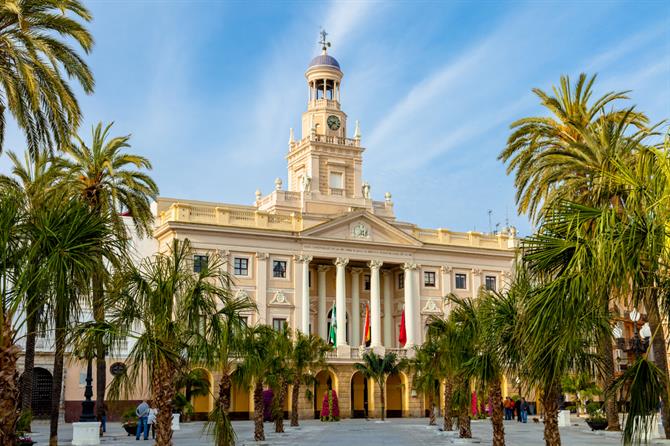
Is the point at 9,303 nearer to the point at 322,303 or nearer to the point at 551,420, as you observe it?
the point at 551,420

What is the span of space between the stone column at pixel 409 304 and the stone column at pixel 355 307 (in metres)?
3.98

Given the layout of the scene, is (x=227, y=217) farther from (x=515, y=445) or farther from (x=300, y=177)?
(x=515, y=445)

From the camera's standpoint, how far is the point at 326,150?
7006 cm

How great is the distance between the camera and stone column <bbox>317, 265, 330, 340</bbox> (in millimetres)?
65625

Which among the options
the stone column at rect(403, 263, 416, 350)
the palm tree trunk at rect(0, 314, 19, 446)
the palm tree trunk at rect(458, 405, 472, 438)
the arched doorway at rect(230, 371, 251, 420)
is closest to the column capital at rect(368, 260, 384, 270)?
the stone column at rect(403, 263, 416, 350)

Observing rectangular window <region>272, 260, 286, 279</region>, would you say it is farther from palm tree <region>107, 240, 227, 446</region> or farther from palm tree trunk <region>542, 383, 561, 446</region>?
palm tree trunk <region>542, 383, 561, 446</region>

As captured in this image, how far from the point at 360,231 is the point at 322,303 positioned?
6625 mm

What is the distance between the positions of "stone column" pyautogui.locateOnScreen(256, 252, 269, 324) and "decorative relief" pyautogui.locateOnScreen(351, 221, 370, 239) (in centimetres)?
757

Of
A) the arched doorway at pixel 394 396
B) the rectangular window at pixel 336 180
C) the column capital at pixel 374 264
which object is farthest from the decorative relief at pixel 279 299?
the rectangular window at pixel 336 180

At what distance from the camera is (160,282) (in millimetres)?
19234

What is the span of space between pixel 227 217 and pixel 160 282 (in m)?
42.7

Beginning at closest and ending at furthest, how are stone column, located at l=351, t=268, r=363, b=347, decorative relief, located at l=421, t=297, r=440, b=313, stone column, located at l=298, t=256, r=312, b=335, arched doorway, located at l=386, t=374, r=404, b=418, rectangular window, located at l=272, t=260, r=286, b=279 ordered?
stone column, located at l=298, t=256, r=312, b=335, rectangular window, located at l=272, t=260, r=286, b=279, arched doorway, located at l=386, t=374, r=404, b=418, stone column, located at l=351, t=268, r=363, b=347, decorative relief, located at l=421, t=297, r=440, b=313

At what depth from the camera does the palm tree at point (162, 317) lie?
1888cm

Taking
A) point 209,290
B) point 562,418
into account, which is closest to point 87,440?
point 209,290
